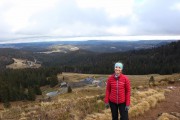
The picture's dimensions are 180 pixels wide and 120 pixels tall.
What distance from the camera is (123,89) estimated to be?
1039 centimetres

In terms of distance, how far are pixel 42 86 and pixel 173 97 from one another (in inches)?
5025

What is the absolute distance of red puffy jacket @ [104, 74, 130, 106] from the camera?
10344 millimetres

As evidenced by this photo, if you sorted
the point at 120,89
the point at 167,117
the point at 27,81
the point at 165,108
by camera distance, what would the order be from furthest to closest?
the point at 27,81
the point at 165,108
the point at 167,117
the point at 120,89

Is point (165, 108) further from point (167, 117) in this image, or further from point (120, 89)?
point (120, 89)

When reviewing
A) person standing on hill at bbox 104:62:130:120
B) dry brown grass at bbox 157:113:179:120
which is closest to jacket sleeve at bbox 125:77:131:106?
person standing on hill at bbox 104:62:130:120

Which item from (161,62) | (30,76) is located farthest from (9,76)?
(161,62)

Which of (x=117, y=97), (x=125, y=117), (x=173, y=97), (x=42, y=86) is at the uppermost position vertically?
(x=117, y=97)

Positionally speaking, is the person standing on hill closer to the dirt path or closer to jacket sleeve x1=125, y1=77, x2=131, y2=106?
jacket sleeve x1=125, y1=77, x2=131, y2=106

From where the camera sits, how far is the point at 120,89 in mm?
10367

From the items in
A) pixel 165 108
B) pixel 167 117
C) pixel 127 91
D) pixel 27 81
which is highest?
pixel 127 91

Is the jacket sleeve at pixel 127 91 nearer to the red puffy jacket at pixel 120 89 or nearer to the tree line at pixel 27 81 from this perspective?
the red puffy jacket at pixel 120 89

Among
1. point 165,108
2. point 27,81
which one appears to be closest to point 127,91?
point 165,108

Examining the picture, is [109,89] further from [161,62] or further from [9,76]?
[161,62]

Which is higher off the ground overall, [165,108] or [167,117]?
[167,117]
